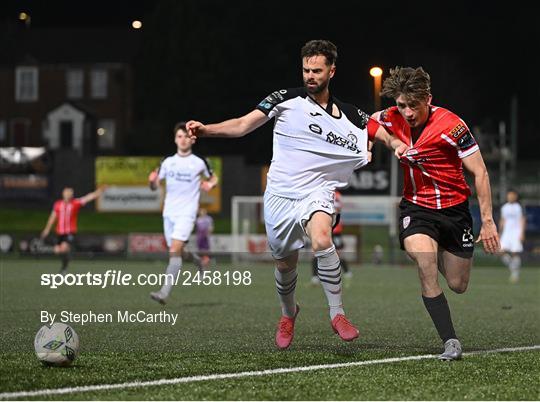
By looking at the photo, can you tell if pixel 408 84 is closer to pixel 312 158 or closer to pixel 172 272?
pixel 312 158

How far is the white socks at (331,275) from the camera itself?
29.1ft

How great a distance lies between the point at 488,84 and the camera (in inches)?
2798

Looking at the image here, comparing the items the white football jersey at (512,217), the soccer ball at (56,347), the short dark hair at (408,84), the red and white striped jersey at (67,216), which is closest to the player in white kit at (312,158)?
the short dark hair at (408,84)

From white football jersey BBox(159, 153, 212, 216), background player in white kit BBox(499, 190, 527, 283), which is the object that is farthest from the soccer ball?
background player in white kit BBox(499, 190, 527, 283)

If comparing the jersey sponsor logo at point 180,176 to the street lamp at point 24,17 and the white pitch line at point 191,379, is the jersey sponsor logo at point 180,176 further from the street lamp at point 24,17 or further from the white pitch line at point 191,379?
the street lamp at point 24,17

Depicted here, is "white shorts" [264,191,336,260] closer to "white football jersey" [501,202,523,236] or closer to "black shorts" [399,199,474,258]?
"black shorts" [399,199,474,258]

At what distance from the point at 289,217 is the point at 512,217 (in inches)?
701

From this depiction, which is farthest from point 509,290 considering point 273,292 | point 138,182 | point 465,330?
point 138,182

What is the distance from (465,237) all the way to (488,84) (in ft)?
210

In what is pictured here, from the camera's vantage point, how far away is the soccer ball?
24.5 feet

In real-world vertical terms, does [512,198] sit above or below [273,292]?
above

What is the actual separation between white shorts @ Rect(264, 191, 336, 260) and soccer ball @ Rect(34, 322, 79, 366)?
7.07 ft

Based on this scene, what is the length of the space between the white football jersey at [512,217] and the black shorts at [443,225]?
1767 cm

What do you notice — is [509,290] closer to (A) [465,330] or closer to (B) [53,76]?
(A) [465,330]
